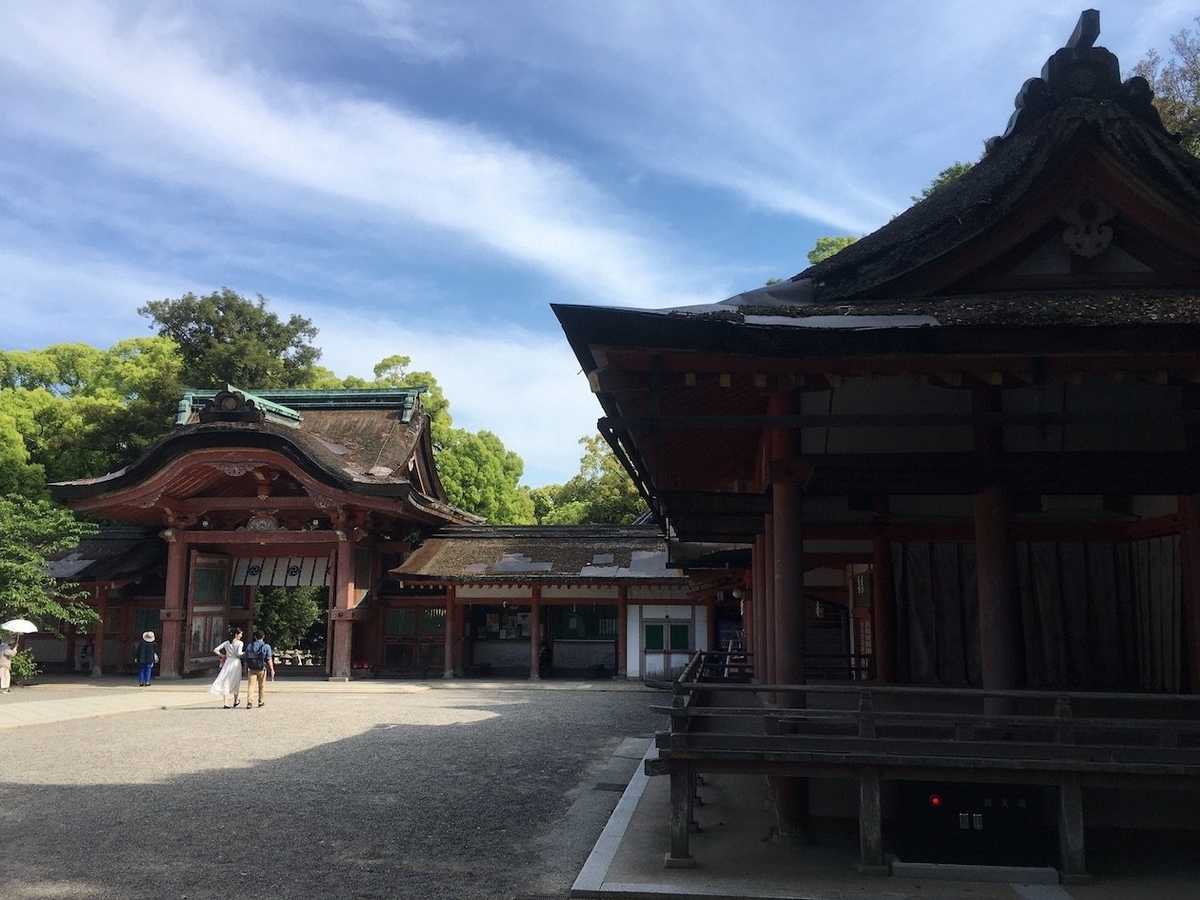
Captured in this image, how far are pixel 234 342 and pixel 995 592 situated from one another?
1549 inches

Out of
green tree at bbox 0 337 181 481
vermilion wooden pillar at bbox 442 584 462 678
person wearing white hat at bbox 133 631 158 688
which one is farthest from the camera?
green tree at bbox 0 337 181 481

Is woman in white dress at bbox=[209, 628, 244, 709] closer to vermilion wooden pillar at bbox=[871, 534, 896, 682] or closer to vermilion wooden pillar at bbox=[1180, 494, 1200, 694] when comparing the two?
vermilion wooden pillar at bbox=[871, 534, 896, 682]

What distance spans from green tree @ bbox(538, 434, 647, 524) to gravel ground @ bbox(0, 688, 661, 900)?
2006cm

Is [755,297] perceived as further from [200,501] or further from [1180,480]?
[200,501]

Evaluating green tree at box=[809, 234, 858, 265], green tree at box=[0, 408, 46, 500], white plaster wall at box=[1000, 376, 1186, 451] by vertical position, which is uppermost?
green tree at box=[809, 234, 858, 265]

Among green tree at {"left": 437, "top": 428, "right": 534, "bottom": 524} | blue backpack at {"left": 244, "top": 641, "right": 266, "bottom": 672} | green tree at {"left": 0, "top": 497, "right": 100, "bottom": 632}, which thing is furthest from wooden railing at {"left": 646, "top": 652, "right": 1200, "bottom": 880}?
green tree at {"left": 437, "top": 428, "right": 534, "bottom": 524}

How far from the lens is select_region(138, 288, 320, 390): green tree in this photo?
39.0 meters

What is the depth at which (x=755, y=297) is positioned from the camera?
7344 mm

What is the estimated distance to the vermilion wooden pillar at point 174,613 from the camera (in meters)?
24.5

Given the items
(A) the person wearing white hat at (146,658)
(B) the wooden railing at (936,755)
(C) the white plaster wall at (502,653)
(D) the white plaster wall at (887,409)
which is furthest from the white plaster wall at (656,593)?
(B) the wooden railing at (936,755)

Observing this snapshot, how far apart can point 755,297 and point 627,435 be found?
5.22 ft

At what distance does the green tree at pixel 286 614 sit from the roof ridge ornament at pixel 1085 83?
30541 mm

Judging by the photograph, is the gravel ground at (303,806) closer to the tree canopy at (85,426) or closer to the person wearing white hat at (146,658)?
the person wearing white hat at (146,658)

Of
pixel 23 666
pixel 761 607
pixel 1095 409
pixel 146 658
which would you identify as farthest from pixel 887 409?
pixel 23 666
